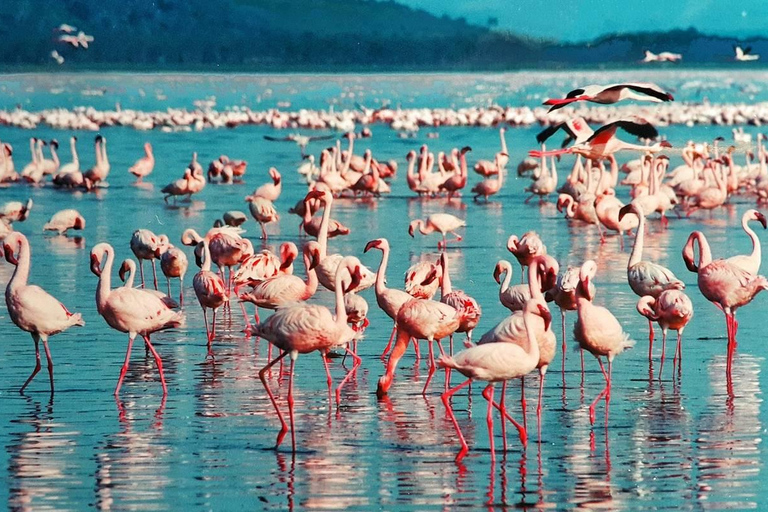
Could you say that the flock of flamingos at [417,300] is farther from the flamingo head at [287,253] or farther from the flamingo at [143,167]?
the flamingo at [143,167]

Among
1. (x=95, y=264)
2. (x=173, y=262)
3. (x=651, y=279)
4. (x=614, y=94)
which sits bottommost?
(x=173, y=262)

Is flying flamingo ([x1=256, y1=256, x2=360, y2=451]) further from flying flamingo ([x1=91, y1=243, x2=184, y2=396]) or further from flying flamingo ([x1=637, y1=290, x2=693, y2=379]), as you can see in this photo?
flying flamingo ([x1=637, y1=290, x2=693, y2=379])

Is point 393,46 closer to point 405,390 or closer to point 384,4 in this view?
point 384,4

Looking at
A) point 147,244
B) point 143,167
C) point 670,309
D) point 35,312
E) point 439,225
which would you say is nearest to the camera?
point 35,312

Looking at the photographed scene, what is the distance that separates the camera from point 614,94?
12883 millimetres

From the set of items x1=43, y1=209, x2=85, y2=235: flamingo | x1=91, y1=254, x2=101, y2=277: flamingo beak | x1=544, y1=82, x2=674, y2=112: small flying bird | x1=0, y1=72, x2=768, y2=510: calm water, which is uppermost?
x1=544, y1=82, x2=674, y2=112: small flying bird

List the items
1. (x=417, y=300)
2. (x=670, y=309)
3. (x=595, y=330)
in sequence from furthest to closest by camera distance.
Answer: (x=670, y=309)
(x=417, y=300)
(x=595, y=330)

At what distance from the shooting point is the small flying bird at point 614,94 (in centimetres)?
1138

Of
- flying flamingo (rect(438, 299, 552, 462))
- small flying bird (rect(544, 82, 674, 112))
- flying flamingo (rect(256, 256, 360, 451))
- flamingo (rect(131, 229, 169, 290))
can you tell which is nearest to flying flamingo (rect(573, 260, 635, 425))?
flying flamingo (rect(438, 299, 552, 462))

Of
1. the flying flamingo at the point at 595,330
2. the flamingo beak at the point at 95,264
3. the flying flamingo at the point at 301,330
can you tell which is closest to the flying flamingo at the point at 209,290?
the flamingo beak at the point at 95,264

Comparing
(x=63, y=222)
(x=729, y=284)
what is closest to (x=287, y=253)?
(x=729, y=284)

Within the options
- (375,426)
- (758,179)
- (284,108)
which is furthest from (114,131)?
(375,426)

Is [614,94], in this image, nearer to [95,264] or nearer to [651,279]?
[651,279]

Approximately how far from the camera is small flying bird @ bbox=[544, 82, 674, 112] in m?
11.4
